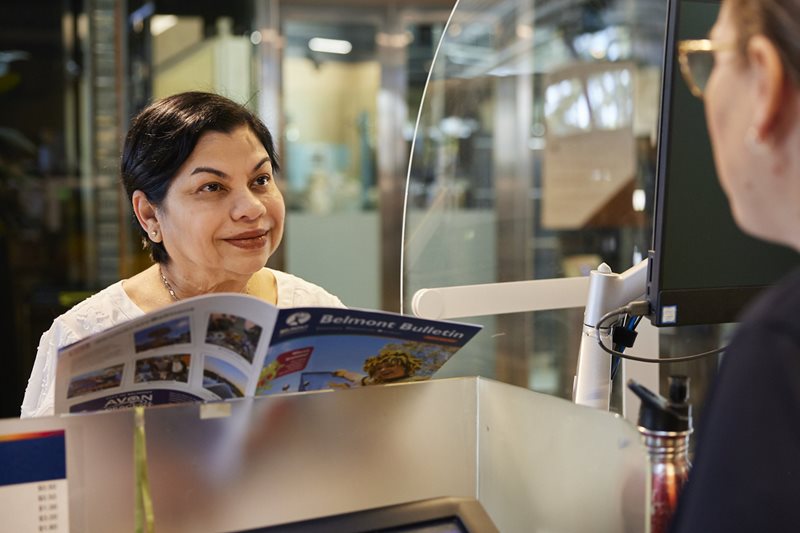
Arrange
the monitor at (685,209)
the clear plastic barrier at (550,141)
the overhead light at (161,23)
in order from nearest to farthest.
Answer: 1. the monitor at (685,209)
2. the clear plastic barrier at (550,141)
3. the overhead light at (161,23)

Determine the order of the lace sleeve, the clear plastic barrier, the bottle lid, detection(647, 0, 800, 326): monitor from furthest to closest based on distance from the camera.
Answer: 1. the clear plastic barrier
2. the lace sleeve
3. detection(647, 0, 800, 326): monitor
4. the bottle lid

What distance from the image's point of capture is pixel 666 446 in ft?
2.53

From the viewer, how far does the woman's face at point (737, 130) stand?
0.65m

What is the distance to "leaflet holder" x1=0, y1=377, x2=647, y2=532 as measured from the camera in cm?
82

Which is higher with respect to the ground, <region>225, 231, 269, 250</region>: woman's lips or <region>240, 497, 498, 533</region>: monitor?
<region>225, 231, 269, 250</region>: woman's lips

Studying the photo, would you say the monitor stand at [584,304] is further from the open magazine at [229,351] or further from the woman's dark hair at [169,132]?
the woman's dark hair at [169,132]

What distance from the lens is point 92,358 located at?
2.66 ft

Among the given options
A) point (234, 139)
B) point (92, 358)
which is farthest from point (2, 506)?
point (234, 139)

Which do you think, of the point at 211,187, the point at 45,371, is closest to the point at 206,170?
the point at 211,187

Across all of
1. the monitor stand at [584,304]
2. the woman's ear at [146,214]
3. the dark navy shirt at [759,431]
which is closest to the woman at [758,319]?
the dark navy shirt at [759,431]

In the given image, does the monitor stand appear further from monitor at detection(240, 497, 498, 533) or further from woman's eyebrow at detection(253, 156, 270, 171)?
woman's eyebrow at detection(253, 156, 270, 171)

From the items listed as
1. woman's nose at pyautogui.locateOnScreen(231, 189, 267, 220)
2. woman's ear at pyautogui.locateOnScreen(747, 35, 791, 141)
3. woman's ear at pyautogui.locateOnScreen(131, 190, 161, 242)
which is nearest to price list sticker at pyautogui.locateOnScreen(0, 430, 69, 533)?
woman's ear at pyautogui.locateOnScreen(747, 35, 791, 141)

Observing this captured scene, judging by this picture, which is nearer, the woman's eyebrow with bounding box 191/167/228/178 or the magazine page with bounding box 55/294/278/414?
the magazine page with bounding box 55/294/278/414

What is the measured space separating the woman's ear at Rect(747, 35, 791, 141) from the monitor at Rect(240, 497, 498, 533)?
1.52 ft
